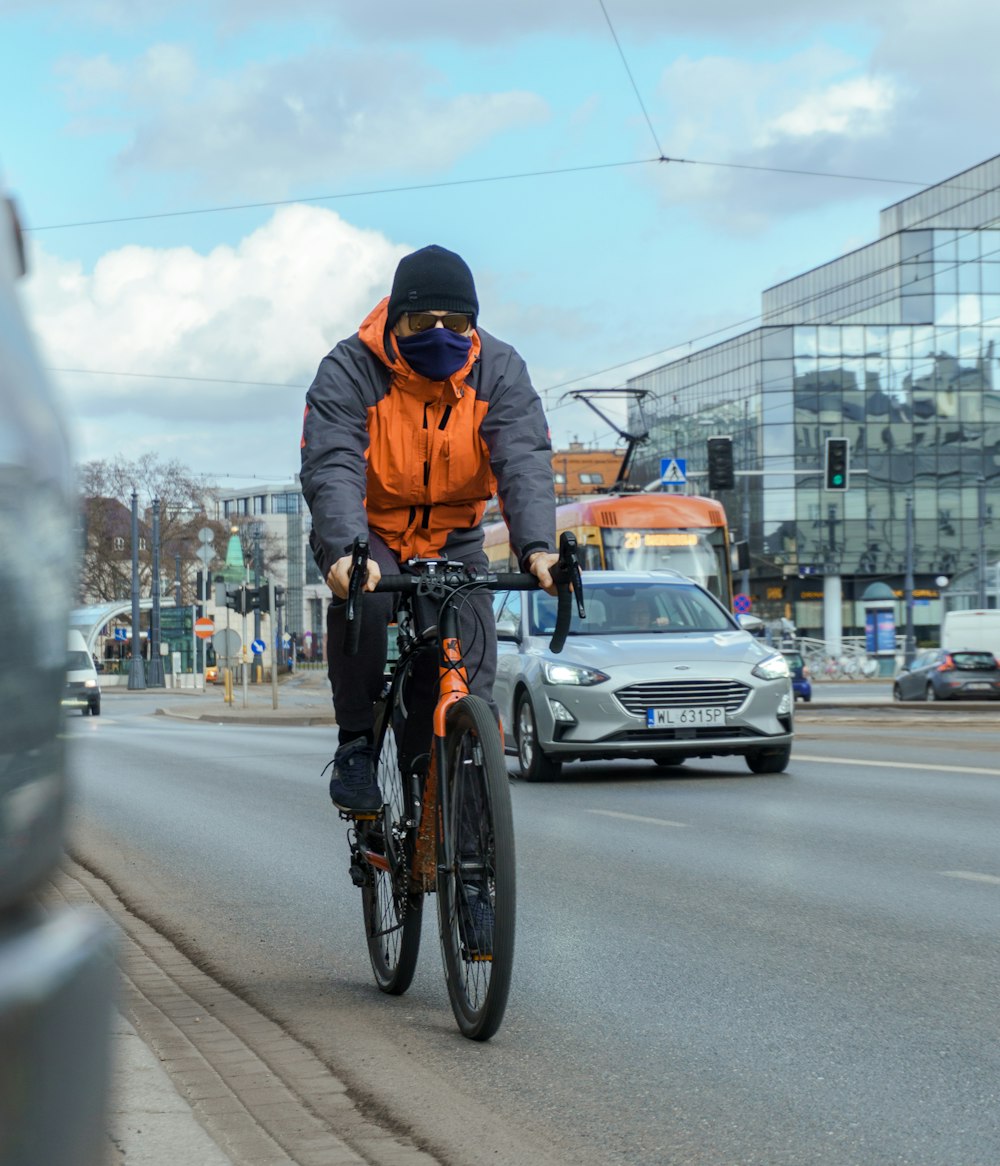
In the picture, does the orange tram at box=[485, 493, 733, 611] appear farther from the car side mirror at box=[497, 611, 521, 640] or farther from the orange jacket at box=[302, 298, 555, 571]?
the orange jacket at box=[302, 298, 555, 571]

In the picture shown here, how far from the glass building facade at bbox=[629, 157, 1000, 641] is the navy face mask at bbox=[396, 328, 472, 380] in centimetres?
7579

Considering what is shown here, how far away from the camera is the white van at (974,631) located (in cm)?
4530

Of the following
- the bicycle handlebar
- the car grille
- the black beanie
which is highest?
the black beanie

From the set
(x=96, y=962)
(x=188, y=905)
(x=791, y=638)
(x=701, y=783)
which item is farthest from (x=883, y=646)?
(x=96, y=962)

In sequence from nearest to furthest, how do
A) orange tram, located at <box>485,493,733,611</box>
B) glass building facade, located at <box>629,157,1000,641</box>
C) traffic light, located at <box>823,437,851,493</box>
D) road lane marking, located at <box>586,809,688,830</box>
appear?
road lane marking, located at <box>586,809,688,830</box> < orange tram, located at <box>485,493,733,611</box> < traffic light, located at <box>823,437,851,493</box> < glass building facade, located at <box>629,157,1000,641</box>

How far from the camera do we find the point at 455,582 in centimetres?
495

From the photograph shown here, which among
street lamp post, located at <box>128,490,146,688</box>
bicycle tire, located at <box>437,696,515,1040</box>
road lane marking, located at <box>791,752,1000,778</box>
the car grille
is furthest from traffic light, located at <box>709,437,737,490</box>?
bicycle tire, located at <box>437,696,515,1040</box>

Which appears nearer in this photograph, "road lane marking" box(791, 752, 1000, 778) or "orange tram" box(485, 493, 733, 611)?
"road lane marking" box(791, 752, 1000, 778)

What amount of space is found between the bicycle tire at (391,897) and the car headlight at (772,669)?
845 cm

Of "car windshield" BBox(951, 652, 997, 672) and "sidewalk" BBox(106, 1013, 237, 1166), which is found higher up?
"sidewalk" BBox(106, 1013, 237, 1166)

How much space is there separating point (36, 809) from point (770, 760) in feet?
42.8

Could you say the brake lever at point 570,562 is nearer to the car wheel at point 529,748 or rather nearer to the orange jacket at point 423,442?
the orange jacket at point 423,442

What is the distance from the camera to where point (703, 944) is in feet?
21.1

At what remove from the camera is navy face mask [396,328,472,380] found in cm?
504
